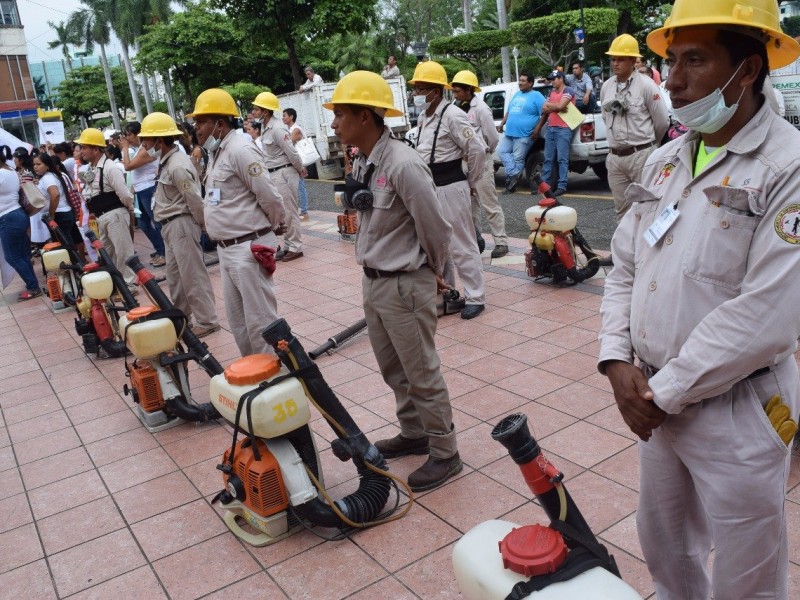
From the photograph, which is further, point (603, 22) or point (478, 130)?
point (603, 22)

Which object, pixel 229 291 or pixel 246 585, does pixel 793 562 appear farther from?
pixel 229 291

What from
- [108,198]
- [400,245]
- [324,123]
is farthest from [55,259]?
[324,123]

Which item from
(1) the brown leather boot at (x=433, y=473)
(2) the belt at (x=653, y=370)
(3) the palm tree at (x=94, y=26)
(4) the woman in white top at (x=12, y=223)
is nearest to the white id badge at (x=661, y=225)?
(2) the belt at (x=653, y=370)

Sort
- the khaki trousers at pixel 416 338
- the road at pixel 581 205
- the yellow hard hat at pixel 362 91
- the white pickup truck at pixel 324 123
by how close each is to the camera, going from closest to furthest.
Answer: the yellow hard hat at pixel 362 91 → the khaki trousers at pixel 416 338 → the road at pixel 581 205 → the white pickup truck at pixel 324 123

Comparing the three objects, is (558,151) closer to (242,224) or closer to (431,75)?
(431,75)

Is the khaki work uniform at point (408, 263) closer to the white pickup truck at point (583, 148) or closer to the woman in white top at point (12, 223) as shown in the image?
the woman in white top at point (12, 223)

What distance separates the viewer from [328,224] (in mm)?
11867

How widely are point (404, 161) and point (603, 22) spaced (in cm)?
3158

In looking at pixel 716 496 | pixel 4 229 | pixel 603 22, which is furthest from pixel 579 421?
pixel 603 22

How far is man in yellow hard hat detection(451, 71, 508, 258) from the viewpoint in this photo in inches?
283

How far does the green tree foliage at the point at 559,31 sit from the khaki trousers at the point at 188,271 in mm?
28371

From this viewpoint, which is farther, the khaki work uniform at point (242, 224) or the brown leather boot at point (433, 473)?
the khaki work uniform at point (242, 224)

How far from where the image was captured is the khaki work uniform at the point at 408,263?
11.7ft

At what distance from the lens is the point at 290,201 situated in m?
9.71
